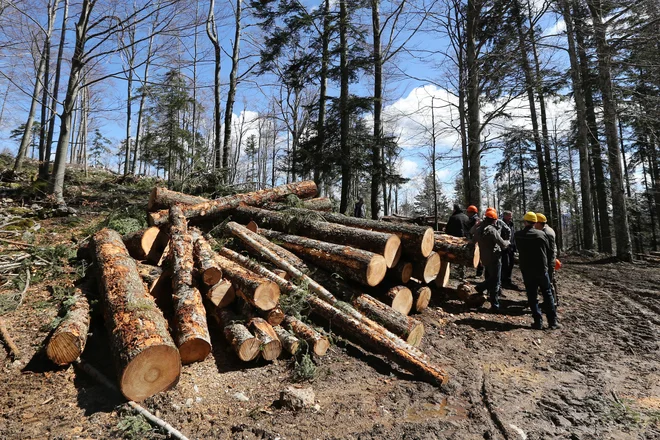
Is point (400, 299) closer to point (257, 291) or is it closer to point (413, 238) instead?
point (413, 238)

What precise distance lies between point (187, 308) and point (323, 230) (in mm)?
3153

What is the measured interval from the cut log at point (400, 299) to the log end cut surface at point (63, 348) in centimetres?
408

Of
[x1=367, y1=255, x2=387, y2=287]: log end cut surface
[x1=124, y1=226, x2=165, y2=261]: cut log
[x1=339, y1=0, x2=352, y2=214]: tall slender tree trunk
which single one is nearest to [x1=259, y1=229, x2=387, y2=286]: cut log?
[x1=367, y1=255, x2=387, y2=287]: log end cut surface

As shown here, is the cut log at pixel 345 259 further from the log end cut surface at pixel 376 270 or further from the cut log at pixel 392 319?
the cut log at pixel 392 319

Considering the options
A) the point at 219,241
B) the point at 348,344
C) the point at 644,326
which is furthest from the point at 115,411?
the point at 644,326

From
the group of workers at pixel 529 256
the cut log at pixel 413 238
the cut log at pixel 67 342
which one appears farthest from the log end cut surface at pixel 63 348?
the group of workers at pixel 529 256

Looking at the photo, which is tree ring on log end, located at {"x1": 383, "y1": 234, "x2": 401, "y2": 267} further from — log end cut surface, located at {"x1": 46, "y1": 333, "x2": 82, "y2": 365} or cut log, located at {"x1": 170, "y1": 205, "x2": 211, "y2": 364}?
log end cut surface, located at {"x1": 46, "y1": 333, "x2": 82, "y2": 365}

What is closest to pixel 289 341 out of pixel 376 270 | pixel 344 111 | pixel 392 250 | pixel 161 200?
pixel 376 270

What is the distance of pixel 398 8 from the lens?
13.9m

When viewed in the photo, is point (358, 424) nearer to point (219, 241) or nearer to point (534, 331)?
point (534, 331)

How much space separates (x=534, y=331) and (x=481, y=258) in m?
1.51

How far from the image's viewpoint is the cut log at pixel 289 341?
419cm

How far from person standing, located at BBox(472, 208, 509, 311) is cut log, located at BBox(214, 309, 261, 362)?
4584 millimetres

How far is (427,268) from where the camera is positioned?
20.0 ft
